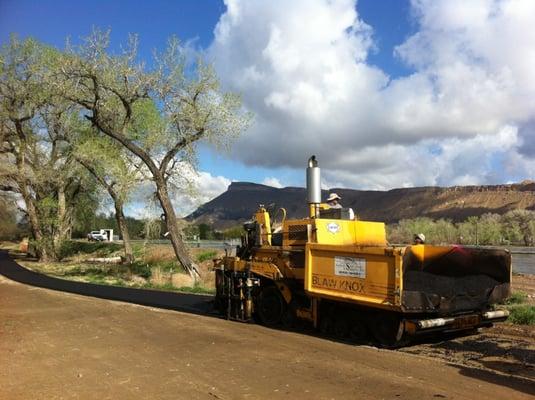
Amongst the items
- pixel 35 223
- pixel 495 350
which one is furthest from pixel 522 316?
pixel 35 223

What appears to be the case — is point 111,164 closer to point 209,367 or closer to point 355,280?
point 355,280

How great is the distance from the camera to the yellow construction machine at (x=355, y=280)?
916cm

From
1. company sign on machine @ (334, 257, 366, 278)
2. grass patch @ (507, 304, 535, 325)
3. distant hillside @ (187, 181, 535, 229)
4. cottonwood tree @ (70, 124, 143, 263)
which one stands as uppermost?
distant hillside @ (187, 181, 535, 229)

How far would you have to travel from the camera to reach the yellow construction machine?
30.0 feet

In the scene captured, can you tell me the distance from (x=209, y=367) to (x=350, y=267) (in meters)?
3.06

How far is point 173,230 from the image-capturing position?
2530cm

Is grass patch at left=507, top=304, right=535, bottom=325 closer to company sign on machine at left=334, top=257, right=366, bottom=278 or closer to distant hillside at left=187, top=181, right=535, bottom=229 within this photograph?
company sign on machine at left=334, top=257, right=366, bottom=278

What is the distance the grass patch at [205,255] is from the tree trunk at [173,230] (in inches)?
305

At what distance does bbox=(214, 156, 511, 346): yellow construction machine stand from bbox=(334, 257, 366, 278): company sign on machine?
2 cm

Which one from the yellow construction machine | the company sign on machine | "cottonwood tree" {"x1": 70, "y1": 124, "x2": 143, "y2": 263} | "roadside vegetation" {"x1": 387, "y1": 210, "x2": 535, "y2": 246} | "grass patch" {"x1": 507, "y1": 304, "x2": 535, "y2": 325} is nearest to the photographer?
the yellow construction machine

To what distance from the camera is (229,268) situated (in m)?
13.5

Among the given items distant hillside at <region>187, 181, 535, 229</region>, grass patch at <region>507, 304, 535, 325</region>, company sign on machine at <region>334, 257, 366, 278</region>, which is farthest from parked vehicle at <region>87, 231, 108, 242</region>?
company sign on machine at <region>334, 257, 366, 278</region>

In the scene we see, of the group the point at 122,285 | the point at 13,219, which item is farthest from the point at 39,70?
the point at 13,219

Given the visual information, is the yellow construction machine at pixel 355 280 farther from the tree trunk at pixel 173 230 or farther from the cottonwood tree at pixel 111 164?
the cottonwood tree at pixel 111 164
